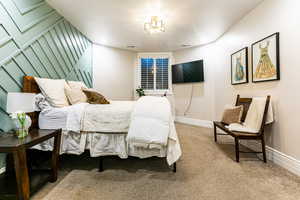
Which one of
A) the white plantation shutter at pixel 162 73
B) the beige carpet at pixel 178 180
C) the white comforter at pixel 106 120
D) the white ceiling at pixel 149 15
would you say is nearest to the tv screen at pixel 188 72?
the white plantation shutter at pixel 162 73

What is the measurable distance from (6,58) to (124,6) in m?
1.82

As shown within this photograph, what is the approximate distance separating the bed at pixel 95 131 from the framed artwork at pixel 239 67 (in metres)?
1.95

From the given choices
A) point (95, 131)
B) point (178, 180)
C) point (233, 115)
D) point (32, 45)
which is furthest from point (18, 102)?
point (233, 115)

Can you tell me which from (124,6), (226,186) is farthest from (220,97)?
(124,6)

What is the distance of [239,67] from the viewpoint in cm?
282

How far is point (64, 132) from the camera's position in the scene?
1751 mm

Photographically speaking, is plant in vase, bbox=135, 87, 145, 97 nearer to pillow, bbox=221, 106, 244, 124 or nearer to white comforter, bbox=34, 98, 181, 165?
pillow, bbox=221, 106, 244, 124

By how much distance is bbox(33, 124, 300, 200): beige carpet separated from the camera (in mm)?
1325

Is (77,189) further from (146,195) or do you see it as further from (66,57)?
(66,57)

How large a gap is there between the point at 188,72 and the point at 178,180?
359 centimetres

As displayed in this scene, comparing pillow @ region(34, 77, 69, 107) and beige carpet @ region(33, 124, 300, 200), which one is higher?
pillow @ region(34, 77, 69, 107)

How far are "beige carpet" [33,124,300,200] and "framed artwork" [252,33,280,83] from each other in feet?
4.07

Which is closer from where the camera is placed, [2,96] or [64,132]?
[2,96]

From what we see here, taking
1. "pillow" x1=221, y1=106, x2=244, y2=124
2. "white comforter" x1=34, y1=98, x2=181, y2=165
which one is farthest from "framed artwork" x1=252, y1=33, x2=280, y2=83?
"white comforter" x1=34, y1=98, x2=181, y2=165
